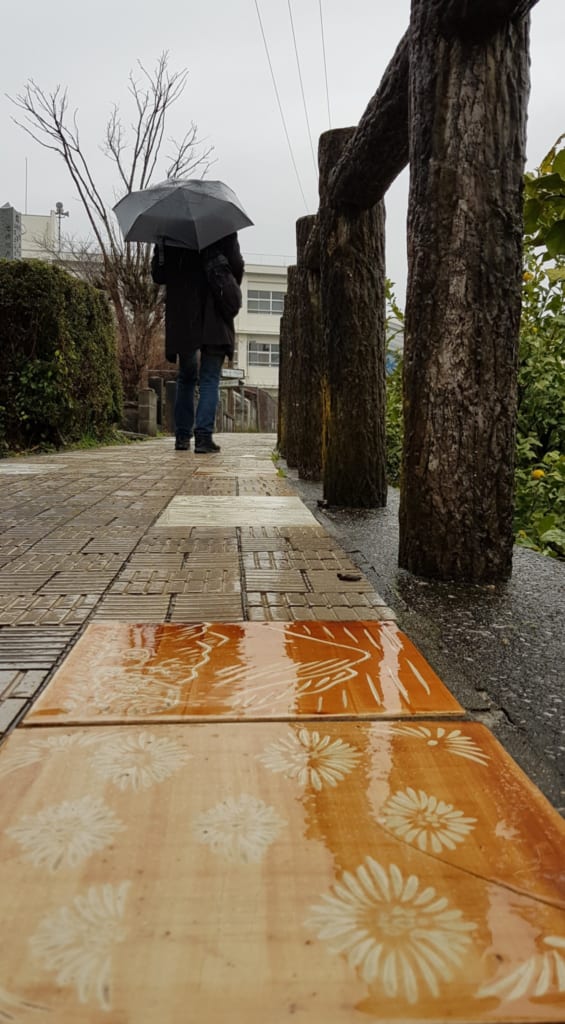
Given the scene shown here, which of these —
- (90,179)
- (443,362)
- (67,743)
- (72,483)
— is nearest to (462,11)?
(443,362)

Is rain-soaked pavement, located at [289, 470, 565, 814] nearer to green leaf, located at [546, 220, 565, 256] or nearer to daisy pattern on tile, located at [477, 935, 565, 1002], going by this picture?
daisy pattern on tile, located at [477, 935, 565, 1002]

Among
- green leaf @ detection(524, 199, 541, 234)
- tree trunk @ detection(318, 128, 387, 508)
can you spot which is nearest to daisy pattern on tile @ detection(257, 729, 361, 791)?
green leaf @ detection(524, 199, 541, 234)

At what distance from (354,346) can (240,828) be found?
2.70m

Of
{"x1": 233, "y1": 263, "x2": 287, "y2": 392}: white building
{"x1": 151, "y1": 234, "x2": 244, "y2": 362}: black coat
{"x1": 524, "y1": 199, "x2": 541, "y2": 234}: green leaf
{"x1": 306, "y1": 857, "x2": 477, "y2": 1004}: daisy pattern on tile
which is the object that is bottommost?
{"x1": 306, "y1": 857, "x2": 477, "y2": 1004}: daisy pattern on tile

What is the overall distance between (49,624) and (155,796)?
0.79 m

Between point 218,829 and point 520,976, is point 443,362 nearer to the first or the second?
point 218,829

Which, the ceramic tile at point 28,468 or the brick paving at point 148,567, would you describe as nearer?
the brick paving at point 148,567

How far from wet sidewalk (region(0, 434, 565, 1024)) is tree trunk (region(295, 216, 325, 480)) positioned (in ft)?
10.7

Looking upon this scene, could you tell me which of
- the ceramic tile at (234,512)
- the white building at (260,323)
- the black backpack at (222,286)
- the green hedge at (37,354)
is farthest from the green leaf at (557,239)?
the white building at (260,323)

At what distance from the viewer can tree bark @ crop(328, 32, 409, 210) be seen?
236 centimetres

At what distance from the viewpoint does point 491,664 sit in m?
1.39

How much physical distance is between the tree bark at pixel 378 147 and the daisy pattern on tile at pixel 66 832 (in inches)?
86.8

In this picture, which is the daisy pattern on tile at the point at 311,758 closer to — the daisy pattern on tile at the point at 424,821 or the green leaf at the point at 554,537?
the daisy pattern on tile at the point at 424,821

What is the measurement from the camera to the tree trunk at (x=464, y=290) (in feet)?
5.94
